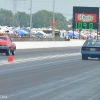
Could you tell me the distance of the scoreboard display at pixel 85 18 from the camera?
8910 centimetres

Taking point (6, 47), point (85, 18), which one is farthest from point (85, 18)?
point (6, 47)

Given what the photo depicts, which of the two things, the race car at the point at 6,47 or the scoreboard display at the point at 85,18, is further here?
the scoreboard display at the point at 85,18

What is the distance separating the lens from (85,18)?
89.2 m

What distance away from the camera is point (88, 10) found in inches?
3556

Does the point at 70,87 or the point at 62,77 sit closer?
the point at 70,87

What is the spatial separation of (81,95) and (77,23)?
241 feet

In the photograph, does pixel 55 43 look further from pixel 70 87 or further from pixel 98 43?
pixel 70 87

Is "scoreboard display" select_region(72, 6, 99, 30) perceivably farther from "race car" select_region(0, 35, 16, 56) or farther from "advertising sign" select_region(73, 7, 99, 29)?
"race car" select_region(0, 35, 16, 56)

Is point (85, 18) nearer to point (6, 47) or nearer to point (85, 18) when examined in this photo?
point (85, 18)

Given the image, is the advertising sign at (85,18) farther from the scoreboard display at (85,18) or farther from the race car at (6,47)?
the race car at (6,47)

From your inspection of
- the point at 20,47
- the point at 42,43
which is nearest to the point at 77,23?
the point at 42,43

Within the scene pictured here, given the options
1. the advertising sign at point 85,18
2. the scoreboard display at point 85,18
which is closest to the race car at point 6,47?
the scoreboard display at point 85,18

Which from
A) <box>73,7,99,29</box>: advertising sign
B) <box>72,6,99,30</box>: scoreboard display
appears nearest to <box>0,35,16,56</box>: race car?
<box>72,6,99,30</box>: scoreboard display

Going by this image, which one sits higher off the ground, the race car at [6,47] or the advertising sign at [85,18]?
the advertising sign at [85,18]
